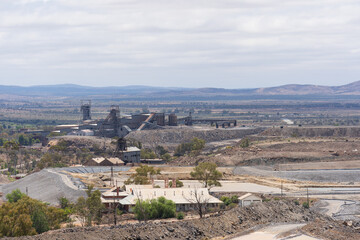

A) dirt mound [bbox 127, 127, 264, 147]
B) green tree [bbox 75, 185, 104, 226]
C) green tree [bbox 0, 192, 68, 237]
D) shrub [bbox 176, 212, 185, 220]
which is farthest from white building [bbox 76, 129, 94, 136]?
shrub [bbox 176, 212, 185, 220]

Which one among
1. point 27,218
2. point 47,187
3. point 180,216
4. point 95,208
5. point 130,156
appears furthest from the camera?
point 130,156

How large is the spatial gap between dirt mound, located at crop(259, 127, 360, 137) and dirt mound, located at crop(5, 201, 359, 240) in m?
105

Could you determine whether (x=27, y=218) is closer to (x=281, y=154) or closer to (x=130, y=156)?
(x=130, y=156)

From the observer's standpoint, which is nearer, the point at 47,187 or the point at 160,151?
the point at 47,187

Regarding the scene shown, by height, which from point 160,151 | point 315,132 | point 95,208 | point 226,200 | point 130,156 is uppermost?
point 95,208

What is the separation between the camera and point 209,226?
1816 inches

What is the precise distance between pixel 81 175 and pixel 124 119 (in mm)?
79395

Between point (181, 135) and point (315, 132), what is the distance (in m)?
30.5

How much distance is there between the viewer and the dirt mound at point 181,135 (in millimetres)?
154500

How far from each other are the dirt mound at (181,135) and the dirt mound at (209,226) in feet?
312

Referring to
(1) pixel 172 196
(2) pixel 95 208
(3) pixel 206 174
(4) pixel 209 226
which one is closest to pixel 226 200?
(1) pixel 172 196

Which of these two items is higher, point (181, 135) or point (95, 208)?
point (95, 208)

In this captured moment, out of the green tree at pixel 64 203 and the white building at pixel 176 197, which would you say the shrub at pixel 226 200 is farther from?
the green tree at pixel 64 203

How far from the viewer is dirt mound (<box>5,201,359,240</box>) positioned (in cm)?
4134
